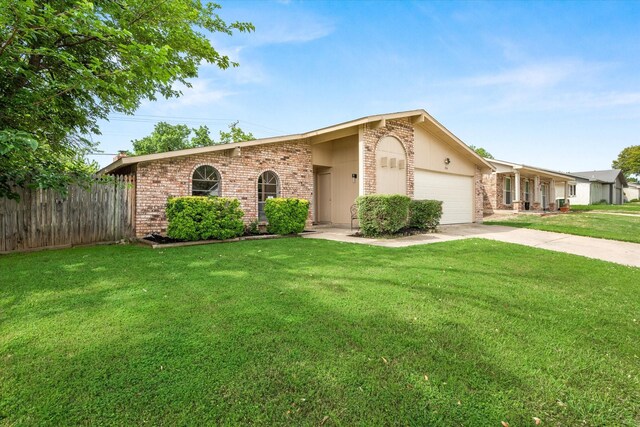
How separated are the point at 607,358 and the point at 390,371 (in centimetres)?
170

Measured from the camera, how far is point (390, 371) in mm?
2012

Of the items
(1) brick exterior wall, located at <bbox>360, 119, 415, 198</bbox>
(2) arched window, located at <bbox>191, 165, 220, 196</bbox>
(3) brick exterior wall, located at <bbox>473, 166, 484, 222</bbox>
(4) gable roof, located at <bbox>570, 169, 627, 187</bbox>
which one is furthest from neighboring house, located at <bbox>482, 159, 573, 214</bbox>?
(4) gable roof, located at <bbox>570, 169, 627, 187</bbox>

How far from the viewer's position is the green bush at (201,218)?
7531 millimetres

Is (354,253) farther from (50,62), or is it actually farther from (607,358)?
(50,62)

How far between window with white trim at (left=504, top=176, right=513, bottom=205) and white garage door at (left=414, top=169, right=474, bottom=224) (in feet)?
22.0

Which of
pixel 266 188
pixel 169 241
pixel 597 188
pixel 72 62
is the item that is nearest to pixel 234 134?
pixel 266 188

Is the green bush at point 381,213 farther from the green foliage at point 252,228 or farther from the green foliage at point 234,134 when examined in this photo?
the green foliage at point 234,134

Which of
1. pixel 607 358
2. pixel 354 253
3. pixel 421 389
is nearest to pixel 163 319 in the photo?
pixel 421 389

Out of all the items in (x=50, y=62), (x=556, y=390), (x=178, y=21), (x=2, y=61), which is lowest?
(x=556, y=390)

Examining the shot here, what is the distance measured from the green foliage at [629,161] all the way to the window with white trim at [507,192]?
5126cm

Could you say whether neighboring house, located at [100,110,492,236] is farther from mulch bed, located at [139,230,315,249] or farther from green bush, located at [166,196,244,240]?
green bush, located at [166,196,244,240]

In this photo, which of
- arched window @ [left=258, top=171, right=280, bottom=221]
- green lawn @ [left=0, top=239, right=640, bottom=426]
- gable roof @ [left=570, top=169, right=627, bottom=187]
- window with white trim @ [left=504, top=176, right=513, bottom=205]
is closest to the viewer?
green lawn @ [left=0, top=239, right=640, bottom=426]

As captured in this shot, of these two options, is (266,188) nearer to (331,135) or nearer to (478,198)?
(331,135)

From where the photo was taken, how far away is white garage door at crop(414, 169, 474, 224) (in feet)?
42.2
